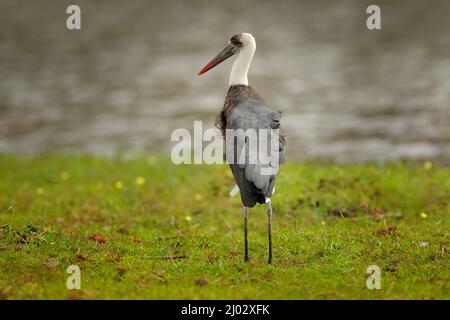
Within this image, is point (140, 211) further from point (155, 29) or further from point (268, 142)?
point (155, 29)

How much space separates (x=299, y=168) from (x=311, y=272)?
7.37m

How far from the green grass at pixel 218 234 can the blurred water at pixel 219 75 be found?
4.20 m

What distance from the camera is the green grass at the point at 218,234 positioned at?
26.1ft

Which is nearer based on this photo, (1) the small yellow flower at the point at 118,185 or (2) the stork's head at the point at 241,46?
(2) the stork's head at the point at 241,46

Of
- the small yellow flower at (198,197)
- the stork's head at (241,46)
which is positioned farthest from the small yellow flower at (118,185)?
the stork's head at (241,46)

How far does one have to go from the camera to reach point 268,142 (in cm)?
877

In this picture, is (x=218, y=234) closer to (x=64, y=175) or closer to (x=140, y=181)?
(x=140, y=181)

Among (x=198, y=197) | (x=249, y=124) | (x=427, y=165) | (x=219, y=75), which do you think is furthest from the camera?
(x=219, y=75)

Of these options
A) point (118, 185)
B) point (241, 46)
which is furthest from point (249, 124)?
point (118, 185)

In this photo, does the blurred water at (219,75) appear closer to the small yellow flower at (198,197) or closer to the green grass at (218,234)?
the green grass at (218,234)

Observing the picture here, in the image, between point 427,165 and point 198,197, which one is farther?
point 427,165

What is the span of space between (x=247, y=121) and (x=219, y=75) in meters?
22.4

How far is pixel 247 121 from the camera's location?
352 inches

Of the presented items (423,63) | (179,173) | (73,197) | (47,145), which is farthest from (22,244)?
(423,63)
